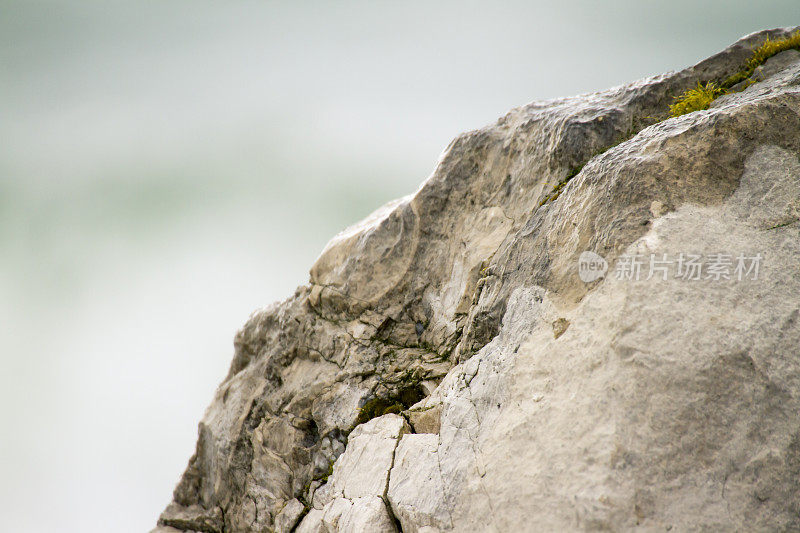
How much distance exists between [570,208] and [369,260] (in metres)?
3.09

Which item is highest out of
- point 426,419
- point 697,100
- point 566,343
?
point 697,100

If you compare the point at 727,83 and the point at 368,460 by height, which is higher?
the point at 727,83

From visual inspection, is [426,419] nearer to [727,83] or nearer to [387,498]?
[387,498]

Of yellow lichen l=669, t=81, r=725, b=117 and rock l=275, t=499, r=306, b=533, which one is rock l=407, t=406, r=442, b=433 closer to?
rock l=275, t=499, r=306, b=533

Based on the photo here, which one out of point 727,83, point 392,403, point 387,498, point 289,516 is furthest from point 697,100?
point 289,516

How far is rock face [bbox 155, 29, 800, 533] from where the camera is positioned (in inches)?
145

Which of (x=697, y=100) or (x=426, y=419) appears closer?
(x=426, y=419)

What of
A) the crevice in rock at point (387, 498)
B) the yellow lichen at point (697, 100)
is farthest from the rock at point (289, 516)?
the yellow lichen at point (697, 100)

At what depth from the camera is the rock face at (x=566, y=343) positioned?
3672mm

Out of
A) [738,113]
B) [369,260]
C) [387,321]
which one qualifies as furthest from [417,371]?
[738,113]

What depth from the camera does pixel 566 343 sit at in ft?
14.4

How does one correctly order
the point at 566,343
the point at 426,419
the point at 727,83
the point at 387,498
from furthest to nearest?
the point at 727,83 < the point at 426,419 < the point at 387,498 < the point at 566,343

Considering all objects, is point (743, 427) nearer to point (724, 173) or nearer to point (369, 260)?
point (724, 173)

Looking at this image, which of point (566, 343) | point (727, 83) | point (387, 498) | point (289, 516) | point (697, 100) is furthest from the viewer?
point (289, 516)
